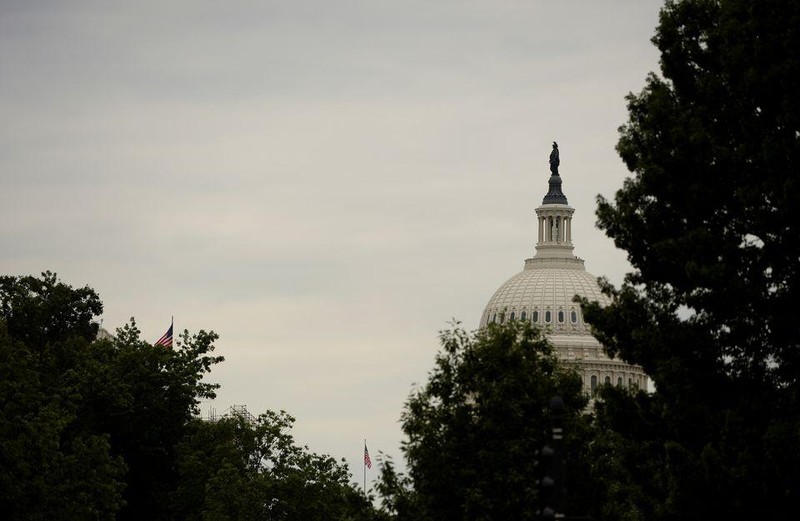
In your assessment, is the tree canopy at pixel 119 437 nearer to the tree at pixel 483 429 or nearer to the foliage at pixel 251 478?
the foliage at pixel 251 478

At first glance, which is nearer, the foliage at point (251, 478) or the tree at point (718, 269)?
the tree at point (718, 269)

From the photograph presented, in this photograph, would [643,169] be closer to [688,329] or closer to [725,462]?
[688,329]

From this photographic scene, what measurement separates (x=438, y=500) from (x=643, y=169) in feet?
38.2

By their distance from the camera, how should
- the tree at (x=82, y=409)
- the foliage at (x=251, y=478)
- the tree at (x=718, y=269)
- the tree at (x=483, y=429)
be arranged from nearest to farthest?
1. the tree at (x=718, y=269)
2. the tree at (x=483, y=429)
3. the tree at (x=82, y=409)
4. the foliage at (x=251, y=478)

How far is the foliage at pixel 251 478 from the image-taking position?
92.8m

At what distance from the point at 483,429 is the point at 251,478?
46403mm

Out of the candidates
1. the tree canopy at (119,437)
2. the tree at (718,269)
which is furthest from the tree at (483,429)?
the tree canopy at (119,437)

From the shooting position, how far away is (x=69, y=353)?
90.2 m

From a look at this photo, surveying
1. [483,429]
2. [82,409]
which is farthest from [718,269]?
[82,409]

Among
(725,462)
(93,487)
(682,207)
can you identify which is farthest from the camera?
(93,487)

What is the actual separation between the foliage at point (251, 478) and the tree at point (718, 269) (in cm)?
3799

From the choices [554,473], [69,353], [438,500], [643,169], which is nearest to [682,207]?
[643,169]

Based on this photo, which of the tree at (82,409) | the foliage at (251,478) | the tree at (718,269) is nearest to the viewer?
the tree at (718,269)

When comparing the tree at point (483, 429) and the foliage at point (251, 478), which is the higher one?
the foliage at point (251, 478)
